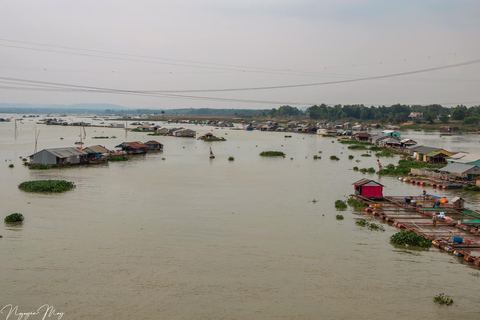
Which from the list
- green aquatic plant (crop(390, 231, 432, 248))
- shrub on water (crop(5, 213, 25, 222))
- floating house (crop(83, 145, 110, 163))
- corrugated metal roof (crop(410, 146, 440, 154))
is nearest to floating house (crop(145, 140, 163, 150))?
floating house (crop(83, 145, 110, 163))

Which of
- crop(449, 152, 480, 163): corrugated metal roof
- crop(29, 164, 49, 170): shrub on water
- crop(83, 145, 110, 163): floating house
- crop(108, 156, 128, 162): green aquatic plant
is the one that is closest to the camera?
crop(449, 152, 480, 163): corrugated metal roof

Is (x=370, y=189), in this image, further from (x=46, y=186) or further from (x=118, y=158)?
(x=118, y=158)

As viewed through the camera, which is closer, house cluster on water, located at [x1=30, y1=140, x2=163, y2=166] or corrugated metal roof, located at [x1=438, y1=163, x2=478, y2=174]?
corrugated metal roof, located at [x1=438, y1=163, x2=478, y2=174]

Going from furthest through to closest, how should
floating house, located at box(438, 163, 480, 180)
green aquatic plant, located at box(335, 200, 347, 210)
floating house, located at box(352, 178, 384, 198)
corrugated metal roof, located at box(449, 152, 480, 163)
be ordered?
corrugated metal roof, located at box(449, 152, 480, 163) → floating house, located at box(438, 163, 480, 180) → floating house, located at box(352, 178, 384, 198) → green aquatic plant, located at box(335, 200, 347, 210)

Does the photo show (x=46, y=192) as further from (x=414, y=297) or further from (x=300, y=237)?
(x=414, y=297)

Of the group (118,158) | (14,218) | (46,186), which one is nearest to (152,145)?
(118,158)

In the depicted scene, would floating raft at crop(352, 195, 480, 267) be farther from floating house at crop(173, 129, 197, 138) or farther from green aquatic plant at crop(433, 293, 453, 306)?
floating house at crop(173, 129, 197, 138)

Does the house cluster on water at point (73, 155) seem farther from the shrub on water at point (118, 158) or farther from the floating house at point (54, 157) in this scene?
the shrub on water at point (118, 158)
